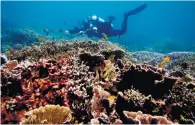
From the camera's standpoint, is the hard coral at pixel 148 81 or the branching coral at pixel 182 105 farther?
the hard coral at pixel 148 81

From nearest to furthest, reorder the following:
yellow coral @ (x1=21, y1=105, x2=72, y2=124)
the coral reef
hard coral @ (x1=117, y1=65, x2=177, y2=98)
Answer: yellow coral @ (x1=21, y1=105, x2=72, y2=124) < the coral reef < hard coral @ (x1=117, y1=65, x2=177, y2=98)

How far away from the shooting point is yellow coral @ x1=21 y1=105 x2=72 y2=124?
3295mm

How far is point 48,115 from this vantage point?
348 cm

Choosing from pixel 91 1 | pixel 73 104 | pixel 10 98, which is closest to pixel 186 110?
pixel 73 104

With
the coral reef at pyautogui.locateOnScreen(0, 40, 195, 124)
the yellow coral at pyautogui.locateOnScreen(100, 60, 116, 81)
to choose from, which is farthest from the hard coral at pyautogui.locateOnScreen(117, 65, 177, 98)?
the yellow coral at pyautogui.locateOnScreen(100, 60, 116, 81)

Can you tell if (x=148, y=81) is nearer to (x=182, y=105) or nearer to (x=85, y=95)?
(x=182, y=105)

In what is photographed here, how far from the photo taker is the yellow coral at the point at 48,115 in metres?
3.29

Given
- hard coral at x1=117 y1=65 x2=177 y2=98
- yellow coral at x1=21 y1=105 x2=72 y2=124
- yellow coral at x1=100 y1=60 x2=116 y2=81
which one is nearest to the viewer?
yellow coral at x1=21 y1=105 x2=72 y2=124

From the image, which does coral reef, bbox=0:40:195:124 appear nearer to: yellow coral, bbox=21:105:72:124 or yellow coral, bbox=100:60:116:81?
yellow coral, bbox=21:105:72:124

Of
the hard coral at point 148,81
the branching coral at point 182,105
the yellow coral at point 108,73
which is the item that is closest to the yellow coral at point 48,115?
the hard coral at point 148,81

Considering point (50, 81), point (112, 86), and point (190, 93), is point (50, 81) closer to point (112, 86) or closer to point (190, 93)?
point (112, 86)

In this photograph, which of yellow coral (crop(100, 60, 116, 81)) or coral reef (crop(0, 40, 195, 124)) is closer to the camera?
coral reef (crop(0, 40, 195, 124))

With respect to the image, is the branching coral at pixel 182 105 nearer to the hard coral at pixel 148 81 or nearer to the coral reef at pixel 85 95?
the coral reef at pixel 85 95

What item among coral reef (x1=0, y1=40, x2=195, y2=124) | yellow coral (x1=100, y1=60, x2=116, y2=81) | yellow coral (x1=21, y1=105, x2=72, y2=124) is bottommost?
yellow coral (x1=21, y1=105, x2=72, y2=124)
